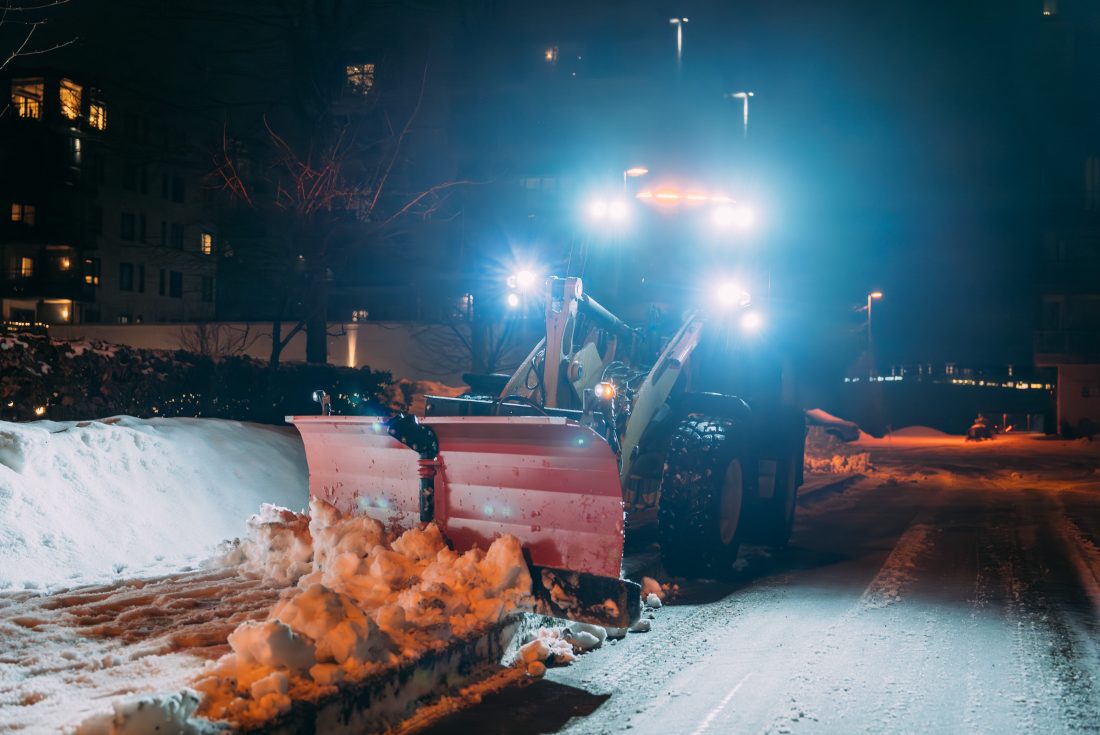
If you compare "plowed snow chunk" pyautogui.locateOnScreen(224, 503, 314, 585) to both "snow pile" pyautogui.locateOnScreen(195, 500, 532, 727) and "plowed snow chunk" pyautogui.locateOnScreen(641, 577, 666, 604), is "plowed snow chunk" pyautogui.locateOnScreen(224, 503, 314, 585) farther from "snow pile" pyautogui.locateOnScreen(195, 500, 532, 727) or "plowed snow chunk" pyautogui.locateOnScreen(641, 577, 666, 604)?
Result: "plowed snow chunk" pyautogui.locateOnScreen(641, 577, 666, 604)

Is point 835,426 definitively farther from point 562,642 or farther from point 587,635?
point 562,642

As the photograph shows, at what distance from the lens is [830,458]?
81.7 ft

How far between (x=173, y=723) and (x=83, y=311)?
1777 inches

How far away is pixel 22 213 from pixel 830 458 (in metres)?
37.7

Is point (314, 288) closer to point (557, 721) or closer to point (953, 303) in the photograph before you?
point (557, 721)

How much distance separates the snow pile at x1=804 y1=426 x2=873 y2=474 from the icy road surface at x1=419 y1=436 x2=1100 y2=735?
10.5 m

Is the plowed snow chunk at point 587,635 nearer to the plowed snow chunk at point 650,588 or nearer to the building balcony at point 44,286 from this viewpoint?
the plowed snow chunk at point 650,588

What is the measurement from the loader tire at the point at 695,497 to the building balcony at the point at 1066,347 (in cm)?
4055

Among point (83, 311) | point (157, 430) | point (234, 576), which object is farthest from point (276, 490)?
point (83, 311)

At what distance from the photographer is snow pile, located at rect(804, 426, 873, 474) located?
22.7 meters

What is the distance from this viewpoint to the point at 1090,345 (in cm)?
4341

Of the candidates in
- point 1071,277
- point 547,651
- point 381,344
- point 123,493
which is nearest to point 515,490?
point 547,651

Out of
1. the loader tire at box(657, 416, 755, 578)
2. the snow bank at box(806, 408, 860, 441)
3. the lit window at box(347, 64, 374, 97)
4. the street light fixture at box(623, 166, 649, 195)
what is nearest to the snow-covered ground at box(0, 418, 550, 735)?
the loader tire at box(657, 416, 755, 578)

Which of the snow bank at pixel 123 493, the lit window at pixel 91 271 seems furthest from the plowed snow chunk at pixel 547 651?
the lit window at pixel 91 271
